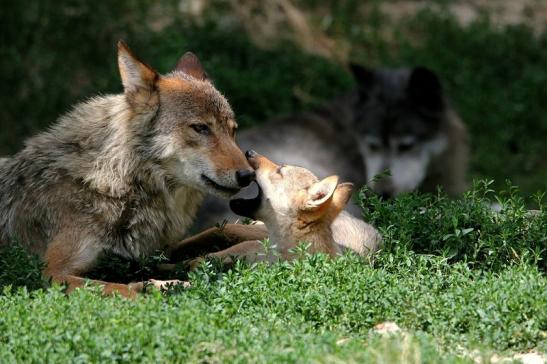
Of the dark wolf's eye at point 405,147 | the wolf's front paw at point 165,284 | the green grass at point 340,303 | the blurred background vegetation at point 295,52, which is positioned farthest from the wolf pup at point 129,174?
the blurred background vegetation at point 295,52

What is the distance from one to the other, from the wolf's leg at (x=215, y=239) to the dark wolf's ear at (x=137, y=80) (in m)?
1.16

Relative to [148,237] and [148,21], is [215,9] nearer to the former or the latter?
[148,21]

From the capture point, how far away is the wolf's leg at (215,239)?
7.97 m

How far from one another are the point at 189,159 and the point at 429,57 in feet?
32.0

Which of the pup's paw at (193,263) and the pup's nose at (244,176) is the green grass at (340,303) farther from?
the pup's nose at (244,176)

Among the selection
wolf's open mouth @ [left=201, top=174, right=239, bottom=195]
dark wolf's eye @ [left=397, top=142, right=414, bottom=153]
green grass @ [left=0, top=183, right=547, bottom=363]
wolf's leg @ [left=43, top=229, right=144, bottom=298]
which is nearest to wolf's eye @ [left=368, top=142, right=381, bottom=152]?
dark wolf's eye @ [left=397, top=142, right=414, bottom=153]

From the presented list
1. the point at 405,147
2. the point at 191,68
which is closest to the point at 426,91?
the point at 405,147

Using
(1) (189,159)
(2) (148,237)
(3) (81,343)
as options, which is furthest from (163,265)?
(3) (81,343)

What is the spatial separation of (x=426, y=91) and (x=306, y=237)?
19.2 ft

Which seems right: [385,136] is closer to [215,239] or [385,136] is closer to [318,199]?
[215,239]

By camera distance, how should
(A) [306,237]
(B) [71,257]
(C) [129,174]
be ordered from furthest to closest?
(C) [129,174] → (A) [306,237] → (B) [71,257]

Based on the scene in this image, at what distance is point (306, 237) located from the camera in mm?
7281

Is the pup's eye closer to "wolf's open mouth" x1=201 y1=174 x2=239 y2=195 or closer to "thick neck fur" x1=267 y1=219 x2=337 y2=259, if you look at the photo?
"wolf's open mouth" x1=201 y1=174 x2=239 y2=195

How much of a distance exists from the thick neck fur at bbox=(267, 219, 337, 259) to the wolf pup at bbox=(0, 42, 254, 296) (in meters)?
0.46
